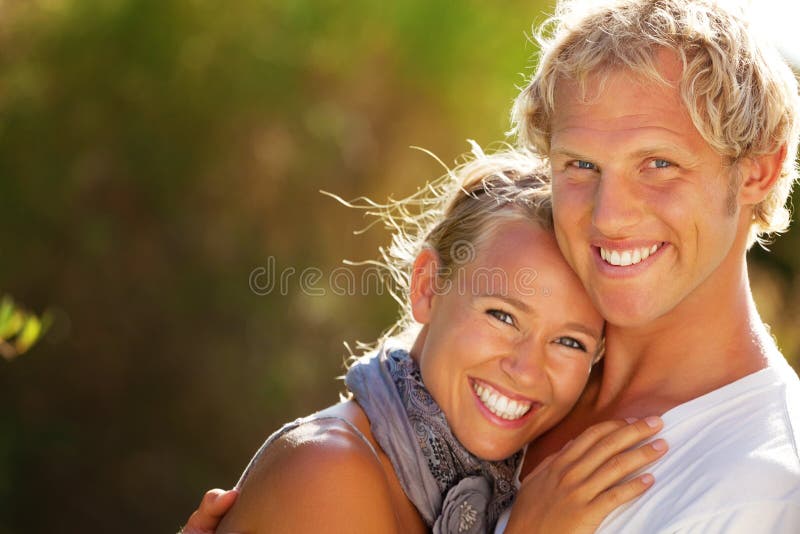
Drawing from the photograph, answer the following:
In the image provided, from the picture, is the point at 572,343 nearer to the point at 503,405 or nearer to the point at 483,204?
the point at 503,405

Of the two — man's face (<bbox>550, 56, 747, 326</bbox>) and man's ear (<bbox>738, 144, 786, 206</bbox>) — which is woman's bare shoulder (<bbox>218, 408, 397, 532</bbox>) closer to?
man's face (<bbox>550, 56, 747, 326</bbox>)

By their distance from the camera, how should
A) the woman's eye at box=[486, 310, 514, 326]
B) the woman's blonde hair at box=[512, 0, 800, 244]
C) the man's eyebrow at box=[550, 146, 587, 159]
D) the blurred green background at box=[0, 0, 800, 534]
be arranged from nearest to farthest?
1. the woman's blonde hair at box=[512, 0, 800, 244]
2. the man's eyebrow at box=[550, 146, 587, 159]
3. the woman's eye at box=[486, 310, 514, 326]
4. the blurred green background at box=[0, 0, 800, 534]

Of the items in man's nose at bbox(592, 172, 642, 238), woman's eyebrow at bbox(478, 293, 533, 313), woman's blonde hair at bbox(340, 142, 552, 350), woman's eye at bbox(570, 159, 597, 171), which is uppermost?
woman's eye at bbox(570, 159, 597, 171)

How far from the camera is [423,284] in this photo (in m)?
2.82

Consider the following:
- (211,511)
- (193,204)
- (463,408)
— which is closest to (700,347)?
(463,408)

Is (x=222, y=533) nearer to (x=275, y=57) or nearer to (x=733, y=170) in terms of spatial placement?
(x=733, y=170)

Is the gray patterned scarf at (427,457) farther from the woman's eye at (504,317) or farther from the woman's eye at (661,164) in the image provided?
the woman's eye at (661,164)

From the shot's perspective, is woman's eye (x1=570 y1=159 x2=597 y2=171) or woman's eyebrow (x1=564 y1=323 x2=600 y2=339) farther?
woman's eyebrow (x1=564 y1=323 x2=600 y2=339)

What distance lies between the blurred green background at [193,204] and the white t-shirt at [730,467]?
313cm

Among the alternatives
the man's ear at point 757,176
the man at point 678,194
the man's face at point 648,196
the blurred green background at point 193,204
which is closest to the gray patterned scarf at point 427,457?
the man at point 678,194

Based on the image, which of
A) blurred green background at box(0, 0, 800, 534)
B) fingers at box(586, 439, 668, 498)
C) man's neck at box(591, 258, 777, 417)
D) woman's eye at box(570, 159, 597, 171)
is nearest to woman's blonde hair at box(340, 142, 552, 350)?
woman's eye at box(570, 159, 597, 171)

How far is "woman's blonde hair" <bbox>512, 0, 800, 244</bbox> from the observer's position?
83.3 inches

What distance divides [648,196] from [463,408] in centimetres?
73

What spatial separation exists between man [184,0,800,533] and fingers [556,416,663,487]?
0.04 metres
